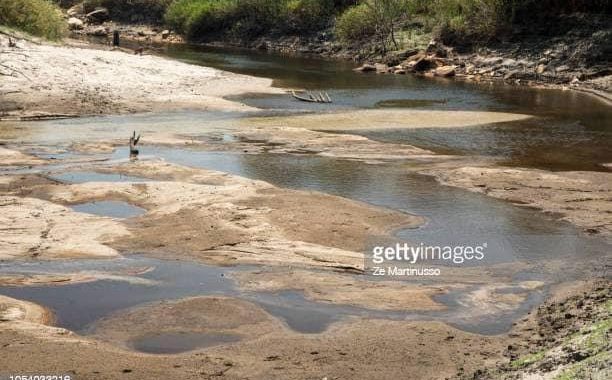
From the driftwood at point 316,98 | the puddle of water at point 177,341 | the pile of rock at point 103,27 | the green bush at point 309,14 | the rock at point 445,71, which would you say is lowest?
the puddle of water at point 177,341

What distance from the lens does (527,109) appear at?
1393 inches

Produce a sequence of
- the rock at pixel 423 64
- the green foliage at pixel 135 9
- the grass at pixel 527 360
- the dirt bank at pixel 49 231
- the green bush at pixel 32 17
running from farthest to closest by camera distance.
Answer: the green foliage at pixel 135 9 < the rock at pixel 423 64 < the green bush at pixel 32 17 < the dirt bank at pixel 49 231 < the grass at pixel 527 360

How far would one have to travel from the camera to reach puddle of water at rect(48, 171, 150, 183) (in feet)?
64.2

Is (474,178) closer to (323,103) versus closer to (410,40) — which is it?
(323,103)

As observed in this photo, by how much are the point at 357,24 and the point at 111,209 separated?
143ft

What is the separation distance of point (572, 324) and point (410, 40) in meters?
46.5

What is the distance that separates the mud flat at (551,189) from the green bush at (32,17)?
26449mm

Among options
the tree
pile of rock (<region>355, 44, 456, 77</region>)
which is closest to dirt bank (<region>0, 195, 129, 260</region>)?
pile of rock (<region>355, 44, 456, 77</region>)

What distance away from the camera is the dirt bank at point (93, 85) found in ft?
98.7

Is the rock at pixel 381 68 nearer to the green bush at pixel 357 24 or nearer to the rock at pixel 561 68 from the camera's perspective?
the green bush at pixel 357 24

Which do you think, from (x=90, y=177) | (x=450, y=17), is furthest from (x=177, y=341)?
(x=450, y=17)

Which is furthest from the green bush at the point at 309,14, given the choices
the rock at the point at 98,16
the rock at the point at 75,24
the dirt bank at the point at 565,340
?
the dirt bank at the point at 565,340

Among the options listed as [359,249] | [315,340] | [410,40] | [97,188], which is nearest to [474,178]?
[359,249]

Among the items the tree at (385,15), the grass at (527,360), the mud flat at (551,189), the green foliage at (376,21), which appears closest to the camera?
the grass at (527,360)
